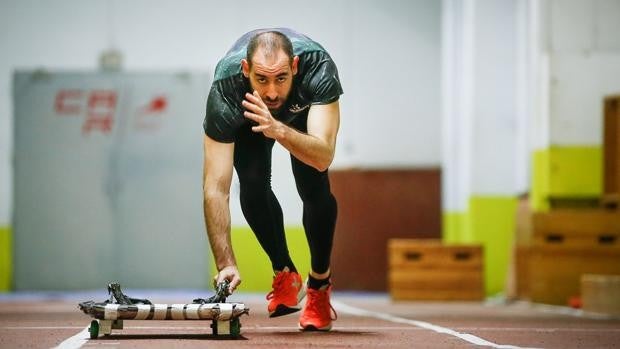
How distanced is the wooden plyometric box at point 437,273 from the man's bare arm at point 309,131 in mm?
7311

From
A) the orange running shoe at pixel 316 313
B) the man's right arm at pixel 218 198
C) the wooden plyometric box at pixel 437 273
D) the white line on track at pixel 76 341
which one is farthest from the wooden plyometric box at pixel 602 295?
the white line on track at pixel 76 341

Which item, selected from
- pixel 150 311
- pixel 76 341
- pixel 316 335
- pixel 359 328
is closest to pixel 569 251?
pixel 359 328

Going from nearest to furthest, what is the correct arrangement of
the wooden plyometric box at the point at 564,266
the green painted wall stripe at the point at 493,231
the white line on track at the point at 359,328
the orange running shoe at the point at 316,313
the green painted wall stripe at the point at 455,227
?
the orange running shoe at the point at 316,313 → the white line on track at the point at 359,328 → the wooden plyometric box at the point at 564,266 → the green painted wall stripe at the point at 493,231 → the green painted wall stripe at the point at 455,227

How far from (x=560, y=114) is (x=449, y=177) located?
12.0 feet

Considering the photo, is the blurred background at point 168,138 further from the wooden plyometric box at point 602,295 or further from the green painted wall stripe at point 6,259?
the wooden plyometric box at point 602,295

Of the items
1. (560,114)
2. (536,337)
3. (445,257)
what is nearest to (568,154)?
(560,114)

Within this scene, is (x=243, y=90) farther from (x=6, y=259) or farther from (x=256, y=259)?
(x=6, y=259)

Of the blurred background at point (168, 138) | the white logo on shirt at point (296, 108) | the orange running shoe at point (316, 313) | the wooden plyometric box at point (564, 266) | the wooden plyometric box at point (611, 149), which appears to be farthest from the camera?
the blurred background at point (168, 138)

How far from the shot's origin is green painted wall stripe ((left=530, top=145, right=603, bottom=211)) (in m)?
11.6

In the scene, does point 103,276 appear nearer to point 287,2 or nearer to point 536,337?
point 287,2

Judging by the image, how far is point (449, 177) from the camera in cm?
1527

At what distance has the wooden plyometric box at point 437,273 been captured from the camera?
12461 millimetres

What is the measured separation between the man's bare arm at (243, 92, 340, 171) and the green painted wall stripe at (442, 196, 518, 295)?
8680mm

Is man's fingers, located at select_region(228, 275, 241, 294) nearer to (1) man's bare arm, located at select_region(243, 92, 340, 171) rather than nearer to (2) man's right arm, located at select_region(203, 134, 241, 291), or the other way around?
(2) man's right arm, located at select_region(203, 134, 241, 291)
